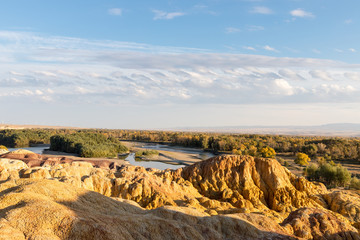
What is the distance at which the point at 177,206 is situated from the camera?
753 inches

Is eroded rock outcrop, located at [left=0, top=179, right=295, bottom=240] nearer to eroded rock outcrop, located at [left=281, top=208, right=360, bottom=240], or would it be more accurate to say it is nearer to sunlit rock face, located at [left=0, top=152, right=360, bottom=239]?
sunlit rock face, located at [left=0, top=152, right=360, bottom=239]

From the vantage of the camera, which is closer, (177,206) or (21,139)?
(177,206)

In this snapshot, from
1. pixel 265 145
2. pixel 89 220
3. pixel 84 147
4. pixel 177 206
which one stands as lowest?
pixel 84 147

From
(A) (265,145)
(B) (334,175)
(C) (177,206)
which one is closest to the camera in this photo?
(C) (177,206)

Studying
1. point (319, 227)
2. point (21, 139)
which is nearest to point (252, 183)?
point (319, 227)

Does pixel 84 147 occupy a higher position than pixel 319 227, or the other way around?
pixel 319 227

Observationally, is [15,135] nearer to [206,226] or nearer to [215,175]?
[215,175]

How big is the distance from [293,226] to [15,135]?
12932cm

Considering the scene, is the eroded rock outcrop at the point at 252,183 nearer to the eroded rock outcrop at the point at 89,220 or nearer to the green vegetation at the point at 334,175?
the eroded rock outcrop at the point at 89,220

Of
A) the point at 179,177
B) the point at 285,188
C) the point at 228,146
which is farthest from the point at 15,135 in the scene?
the point at 285,188

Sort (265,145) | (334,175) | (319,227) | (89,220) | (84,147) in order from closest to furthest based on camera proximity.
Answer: (89,220) → (319,227) → (334,175) → (84,147) → (265,145)

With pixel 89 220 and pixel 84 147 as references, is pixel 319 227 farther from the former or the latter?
pixel 84 147

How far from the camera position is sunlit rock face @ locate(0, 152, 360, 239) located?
33.1ft

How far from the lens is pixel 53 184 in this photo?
13727mm
